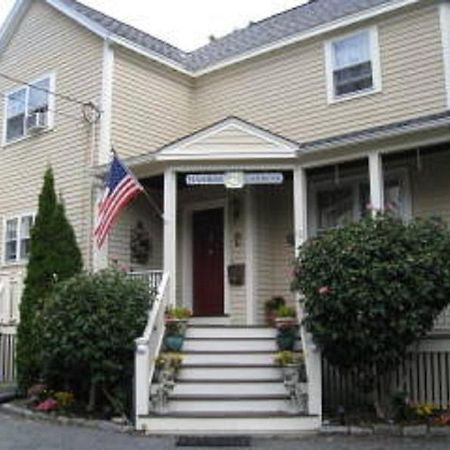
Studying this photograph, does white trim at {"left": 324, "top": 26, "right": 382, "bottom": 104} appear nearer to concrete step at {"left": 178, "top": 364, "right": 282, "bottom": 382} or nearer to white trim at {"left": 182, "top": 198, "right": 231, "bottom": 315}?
white trim at {"left": 182, "top": 198, "right": 231, "bottom": 315}

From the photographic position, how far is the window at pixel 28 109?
14.8 meters

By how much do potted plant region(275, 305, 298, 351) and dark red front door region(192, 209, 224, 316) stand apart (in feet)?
9.26

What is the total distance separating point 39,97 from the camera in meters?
15.1

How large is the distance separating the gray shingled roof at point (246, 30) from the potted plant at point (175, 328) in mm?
6171

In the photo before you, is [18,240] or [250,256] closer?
[250,256]

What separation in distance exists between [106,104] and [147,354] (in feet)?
19.7

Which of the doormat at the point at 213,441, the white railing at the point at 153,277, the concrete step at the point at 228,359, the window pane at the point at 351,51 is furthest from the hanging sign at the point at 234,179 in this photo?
the doormat at the point at 213,441

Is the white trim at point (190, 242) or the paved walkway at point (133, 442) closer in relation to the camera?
the paved walkway at point (133, 442)

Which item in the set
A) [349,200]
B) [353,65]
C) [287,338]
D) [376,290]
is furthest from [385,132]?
[287,338]

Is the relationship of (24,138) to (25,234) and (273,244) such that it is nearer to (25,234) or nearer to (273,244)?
(25,234)

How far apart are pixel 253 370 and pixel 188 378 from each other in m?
0.91

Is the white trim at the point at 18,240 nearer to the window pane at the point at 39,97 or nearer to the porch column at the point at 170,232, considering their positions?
the window pane at the point at 39,97

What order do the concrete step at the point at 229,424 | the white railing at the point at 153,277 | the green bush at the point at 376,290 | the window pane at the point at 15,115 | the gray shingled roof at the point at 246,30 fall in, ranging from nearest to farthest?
the green bush at the point at 376,290, the concrete step at the point at 229,424, the white railing at the point at 153,277, the gray shingled roof at the point at 246,30, the window pane at the point at 15,115

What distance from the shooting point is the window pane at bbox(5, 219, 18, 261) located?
14797mm
